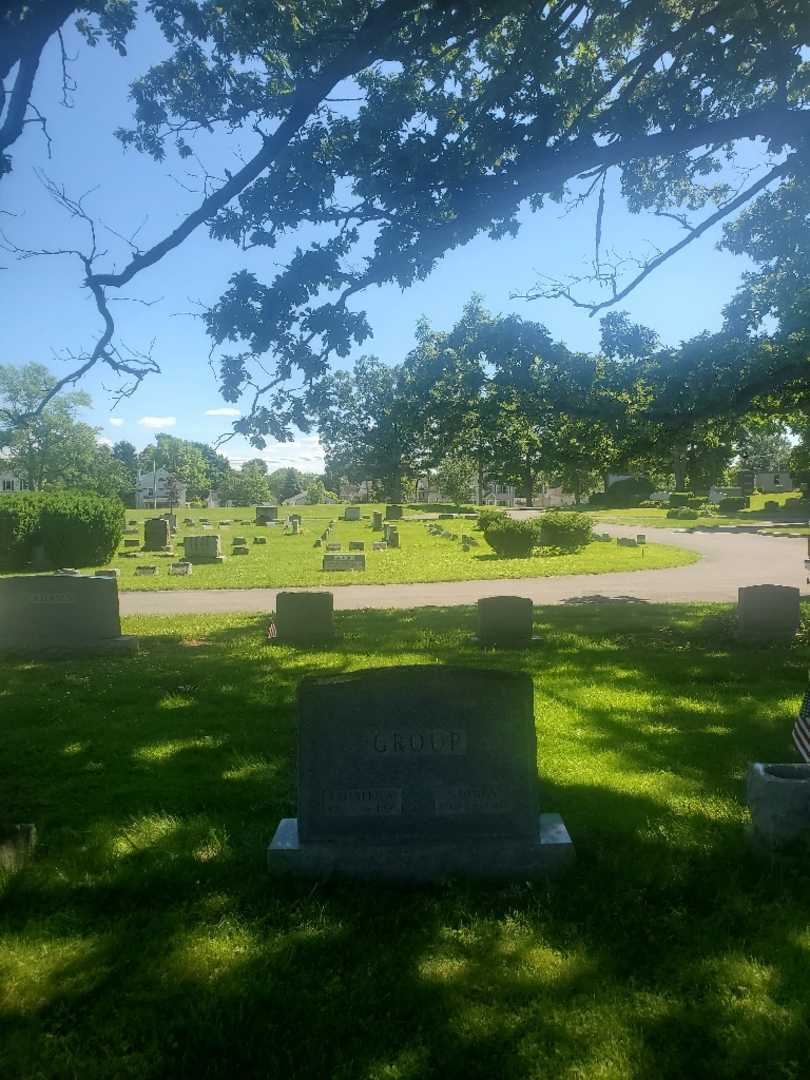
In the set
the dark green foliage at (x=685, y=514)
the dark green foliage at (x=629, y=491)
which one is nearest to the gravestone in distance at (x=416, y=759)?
the dark green foliage at (x=685, y=514)

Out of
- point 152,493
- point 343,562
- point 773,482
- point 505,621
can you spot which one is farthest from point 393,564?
point 152,493

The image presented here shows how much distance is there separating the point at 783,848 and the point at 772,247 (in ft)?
38.6

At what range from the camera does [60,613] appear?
38.0ft

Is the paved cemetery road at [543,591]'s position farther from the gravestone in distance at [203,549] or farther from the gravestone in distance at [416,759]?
the gravestone in distance at [416,759]

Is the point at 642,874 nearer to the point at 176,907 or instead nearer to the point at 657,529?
the point at 176,907

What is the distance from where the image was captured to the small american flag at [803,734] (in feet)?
18.8

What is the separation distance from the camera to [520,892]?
13.7 feet

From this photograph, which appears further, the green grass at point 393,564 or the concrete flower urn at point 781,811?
the green grass at point 393,564

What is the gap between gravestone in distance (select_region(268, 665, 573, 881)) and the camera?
4.44 meters

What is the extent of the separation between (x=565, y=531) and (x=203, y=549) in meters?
14.3

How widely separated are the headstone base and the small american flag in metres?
2.49

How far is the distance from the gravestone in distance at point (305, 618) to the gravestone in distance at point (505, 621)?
8.04 ft

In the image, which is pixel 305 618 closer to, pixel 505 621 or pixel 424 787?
pixel 505 621

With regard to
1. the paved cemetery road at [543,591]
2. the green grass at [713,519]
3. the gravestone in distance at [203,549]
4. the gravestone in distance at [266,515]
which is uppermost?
the gravestone in distance at [266,515]
